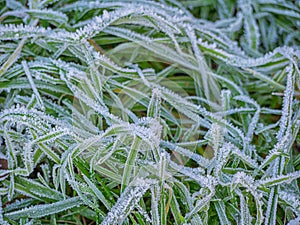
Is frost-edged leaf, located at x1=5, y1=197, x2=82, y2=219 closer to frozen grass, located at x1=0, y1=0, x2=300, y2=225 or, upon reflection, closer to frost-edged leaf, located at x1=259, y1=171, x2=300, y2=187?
frozen grass, located at x1=0, y1=0, x2=300, y2=225

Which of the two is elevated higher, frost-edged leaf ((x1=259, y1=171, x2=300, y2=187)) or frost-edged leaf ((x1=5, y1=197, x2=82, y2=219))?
frost-edged leaf ((x1=259, y1=171, x2=300, y2=187))

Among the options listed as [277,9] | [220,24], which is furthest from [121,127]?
[277,9]

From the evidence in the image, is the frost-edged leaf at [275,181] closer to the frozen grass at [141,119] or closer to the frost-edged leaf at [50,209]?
the frozen grass at [141,119]

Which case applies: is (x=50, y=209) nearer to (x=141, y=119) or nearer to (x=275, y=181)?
(x=141, y=119)

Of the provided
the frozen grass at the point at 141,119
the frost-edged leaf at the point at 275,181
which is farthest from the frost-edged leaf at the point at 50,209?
the frost-edged leaf at the point at 275,181

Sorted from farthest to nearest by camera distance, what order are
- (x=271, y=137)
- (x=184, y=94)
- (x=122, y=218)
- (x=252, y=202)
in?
(x=184, y=94) → (x=271, y=137) → (x=252, y=202) → (x=122, y=218)

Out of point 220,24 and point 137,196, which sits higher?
point 220,24

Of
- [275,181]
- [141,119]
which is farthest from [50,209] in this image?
[275,181]

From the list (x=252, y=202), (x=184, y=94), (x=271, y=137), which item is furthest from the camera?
(x=184, y=94)

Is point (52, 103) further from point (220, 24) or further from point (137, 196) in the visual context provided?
point (220, 24)

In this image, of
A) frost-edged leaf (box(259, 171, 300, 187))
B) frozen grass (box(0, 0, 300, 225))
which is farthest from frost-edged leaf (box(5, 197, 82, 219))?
frost-edged leaf (box(259, 171, 300, 187))
